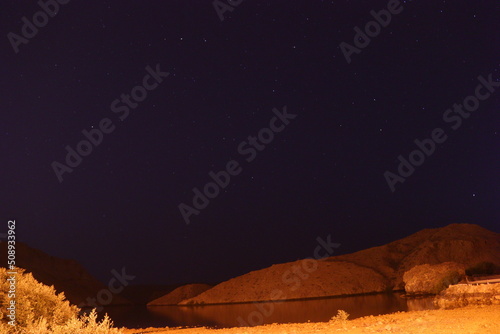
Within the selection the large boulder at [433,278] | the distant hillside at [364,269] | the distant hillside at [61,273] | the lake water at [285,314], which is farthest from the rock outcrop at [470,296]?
the distant hillside at [61,273]

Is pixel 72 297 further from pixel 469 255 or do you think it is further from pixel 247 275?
pixel 469 255

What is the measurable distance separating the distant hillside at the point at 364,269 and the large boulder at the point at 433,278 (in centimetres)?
1401

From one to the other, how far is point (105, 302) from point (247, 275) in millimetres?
25929

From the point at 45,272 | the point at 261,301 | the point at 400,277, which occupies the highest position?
the point at 45,272

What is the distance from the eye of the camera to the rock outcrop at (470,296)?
20.2m

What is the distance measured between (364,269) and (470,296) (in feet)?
135

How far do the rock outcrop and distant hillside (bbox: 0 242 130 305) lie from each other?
2483 inches

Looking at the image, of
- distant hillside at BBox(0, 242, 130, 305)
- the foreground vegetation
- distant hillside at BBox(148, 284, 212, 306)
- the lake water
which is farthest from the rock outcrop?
distant hillside at BBox(0, 242, 130, 305)

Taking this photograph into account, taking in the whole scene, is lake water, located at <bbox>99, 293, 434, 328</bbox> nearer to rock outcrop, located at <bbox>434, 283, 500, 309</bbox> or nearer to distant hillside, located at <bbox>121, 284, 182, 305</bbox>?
rock outcrop, located at <bbox>434, 283, 500, 309</bbox>

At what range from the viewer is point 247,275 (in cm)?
6812

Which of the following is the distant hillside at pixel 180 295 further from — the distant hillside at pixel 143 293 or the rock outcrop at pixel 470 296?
the rock outcrop at pixel 470 296

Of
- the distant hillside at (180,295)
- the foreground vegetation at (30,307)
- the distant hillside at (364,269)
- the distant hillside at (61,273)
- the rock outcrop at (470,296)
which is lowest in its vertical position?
the distant hillside at (364,269)

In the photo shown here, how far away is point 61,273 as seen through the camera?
277 ft

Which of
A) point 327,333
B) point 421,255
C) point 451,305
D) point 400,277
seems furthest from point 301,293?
point 327,333
